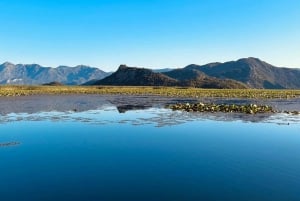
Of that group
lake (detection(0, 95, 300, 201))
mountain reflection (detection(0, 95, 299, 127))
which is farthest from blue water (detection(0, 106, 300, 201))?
mountain reflection (detection(0, 95, 299, 127))

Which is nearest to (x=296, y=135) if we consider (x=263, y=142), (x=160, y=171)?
(x=263, y=142)

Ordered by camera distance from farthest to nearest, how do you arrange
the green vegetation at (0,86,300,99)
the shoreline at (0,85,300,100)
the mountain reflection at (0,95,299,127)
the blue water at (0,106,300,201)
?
1. the green vegetation at (0,86,300,99)
2. the shoreline at (0,85,300,100)
3. the mountain reflection at (0,95,299,127)
4. the blue water at (0,106,300,201)

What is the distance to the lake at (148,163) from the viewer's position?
13234mm

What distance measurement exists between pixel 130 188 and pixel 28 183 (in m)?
4.39

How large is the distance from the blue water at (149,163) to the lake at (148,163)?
0.04 meters

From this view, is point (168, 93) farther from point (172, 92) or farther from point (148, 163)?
point (148, 163)

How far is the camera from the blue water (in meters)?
13.2

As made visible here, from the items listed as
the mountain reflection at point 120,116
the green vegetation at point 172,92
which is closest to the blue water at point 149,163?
the mountain reflection at point 120,116

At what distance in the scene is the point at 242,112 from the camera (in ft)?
150

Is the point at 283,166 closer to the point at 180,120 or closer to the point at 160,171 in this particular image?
the point at 160,171

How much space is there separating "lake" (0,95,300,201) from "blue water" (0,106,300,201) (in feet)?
0.13

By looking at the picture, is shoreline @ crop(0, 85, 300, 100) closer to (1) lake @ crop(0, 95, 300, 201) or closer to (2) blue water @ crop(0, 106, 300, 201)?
(2) blue water @ crop(0, 106, 300, 201)

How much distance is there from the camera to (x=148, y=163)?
17766 mm

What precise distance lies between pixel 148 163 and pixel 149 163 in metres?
0.06
